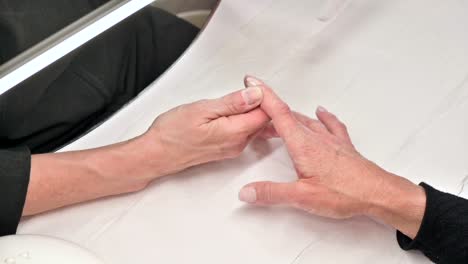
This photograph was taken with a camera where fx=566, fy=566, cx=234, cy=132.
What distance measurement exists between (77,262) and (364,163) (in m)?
0.46

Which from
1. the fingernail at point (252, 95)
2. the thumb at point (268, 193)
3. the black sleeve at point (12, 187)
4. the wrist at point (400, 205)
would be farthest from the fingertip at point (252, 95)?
the black sleeve at point (12, 187)

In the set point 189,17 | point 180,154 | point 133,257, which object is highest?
point 189,17

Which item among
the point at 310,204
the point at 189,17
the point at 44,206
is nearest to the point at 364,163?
the point at 310,204

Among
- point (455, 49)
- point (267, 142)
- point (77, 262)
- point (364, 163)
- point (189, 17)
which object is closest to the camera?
point (77, 262)

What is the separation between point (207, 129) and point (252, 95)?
0.09 metres

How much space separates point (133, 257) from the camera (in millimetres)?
912

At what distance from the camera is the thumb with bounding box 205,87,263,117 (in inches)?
36.1

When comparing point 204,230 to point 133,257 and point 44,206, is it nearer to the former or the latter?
point 133,257

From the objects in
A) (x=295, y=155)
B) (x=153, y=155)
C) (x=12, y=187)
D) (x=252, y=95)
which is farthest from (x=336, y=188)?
(x=12, y=187)

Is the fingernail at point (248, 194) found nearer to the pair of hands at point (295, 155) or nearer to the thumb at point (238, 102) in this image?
the pair of hands at point (295, 155)

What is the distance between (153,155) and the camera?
3.14ft

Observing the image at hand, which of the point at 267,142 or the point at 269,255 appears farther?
the point at 267,142

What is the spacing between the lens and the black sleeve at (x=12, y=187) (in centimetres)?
89

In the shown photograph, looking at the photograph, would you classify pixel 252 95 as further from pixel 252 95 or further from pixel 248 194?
pixel 248 194
